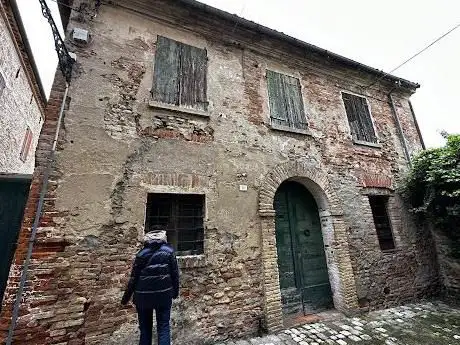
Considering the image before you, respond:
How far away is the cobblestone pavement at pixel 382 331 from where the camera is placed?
4102mm

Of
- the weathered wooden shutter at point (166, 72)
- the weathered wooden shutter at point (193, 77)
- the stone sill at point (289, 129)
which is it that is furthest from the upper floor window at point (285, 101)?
the weathered wooden shutter at point (166, 72)

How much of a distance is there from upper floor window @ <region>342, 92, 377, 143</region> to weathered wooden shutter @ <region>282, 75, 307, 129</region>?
1.73 metres

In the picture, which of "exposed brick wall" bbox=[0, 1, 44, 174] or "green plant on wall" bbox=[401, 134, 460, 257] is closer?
"green plant on wall" bbox=[401, 134, 460, 257]

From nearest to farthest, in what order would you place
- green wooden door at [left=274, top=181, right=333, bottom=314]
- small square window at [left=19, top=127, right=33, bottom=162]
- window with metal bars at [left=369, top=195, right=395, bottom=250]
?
green wooden door at [left=274, top=181, right=333, bottom=314] → window with metal bars at [left=369, top=195, right=395, bottom=250] → small square window at [left=19, top=127, right=33, bottom=162]

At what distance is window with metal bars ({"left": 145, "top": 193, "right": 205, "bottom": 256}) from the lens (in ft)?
14.2

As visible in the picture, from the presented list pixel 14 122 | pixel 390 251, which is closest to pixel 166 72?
pixel 14 122

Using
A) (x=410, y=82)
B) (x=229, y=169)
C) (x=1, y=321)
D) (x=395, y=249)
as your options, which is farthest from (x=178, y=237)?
(x=410, y=82)

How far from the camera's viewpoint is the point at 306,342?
4.07 meters

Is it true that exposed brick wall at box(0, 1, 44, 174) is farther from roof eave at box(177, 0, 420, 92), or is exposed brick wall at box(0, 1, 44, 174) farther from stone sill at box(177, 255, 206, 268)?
stone sill at box(177, 255, 206, 268)

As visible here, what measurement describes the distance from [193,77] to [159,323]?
4.58 m

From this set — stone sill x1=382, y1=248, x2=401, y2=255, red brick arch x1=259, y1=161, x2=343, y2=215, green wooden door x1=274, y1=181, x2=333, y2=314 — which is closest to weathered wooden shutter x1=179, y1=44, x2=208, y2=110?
red brick arch x1=259, y1=161, x2=343, y2=215

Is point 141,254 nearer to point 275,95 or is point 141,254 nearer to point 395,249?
point 275,95

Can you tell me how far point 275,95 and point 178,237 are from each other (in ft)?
13.6

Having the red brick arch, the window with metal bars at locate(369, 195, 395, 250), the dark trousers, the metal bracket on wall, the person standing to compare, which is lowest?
the dark trousers
